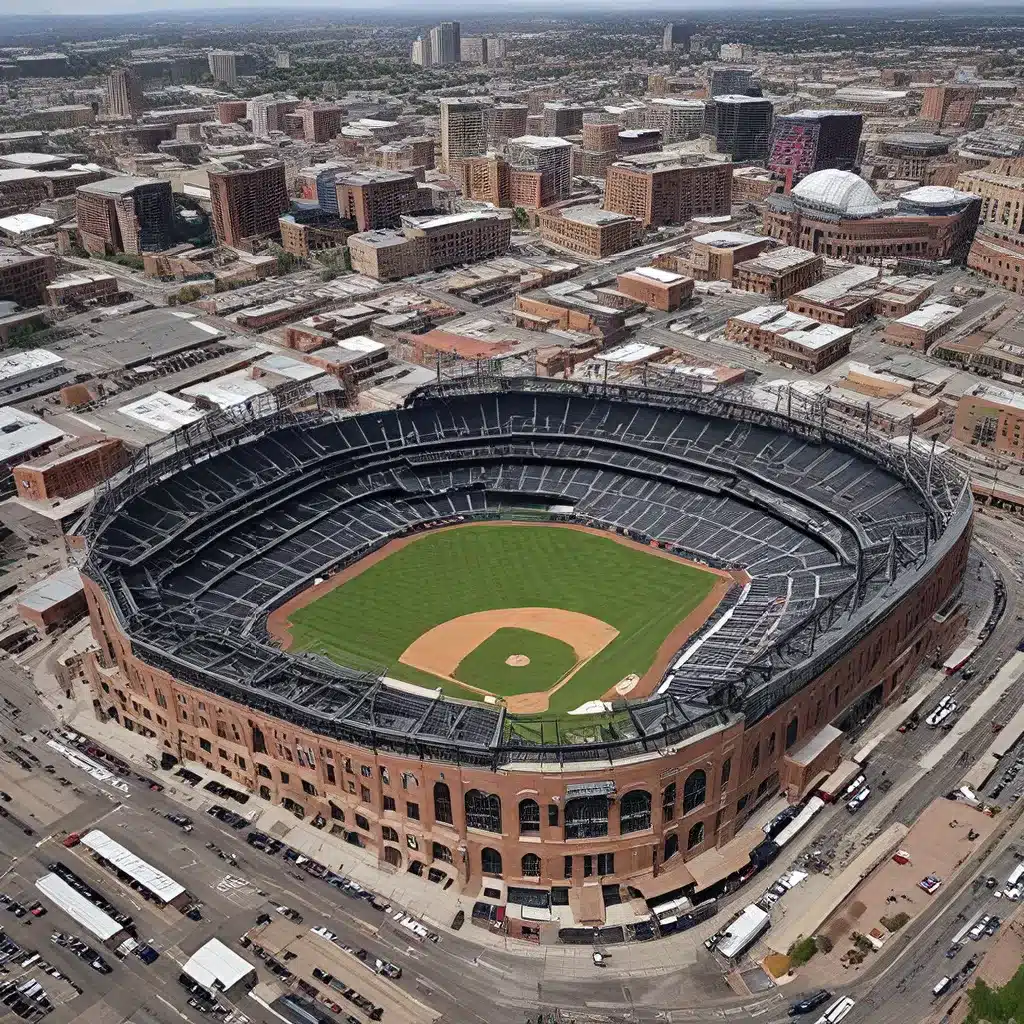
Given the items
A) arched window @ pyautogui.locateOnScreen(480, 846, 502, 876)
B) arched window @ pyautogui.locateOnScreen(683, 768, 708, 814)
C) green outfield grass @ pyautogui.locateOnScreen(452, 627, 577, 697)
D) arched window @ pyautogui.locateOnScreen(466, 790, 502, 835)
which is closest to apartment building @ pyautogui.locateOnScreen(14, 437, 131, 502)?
green outfield grass @ pyautogui.locateOnScreen(452, 627, 577, 697)

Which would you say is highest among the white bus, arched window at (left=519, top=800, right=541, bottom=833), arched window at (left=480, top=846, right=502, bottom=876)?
arched window at (left=519, top=800, right=541, bottom=833)

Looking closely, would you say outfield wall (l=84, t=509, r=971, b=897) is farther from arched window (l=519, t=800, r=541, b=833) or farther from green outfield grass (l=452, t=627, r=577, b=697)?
green outfield grass (l=452, t=627, r=577, b=697)

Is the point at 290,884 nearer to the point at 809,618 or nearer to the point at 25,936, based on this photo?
the point at 25,936

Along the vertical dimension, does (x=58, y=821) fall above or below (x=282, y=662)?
below

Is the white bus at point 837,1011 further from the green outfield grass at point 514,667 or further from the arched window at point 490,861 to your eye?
the green outfield grass at point 514,667

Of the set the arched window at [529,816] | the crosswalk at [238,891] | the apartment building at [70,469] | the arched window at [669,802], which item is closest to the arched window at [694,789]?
the arched window at [669,802]

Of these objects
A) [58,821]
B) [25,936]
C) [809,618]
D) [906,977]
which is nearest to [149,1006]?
[25,936]
